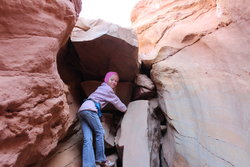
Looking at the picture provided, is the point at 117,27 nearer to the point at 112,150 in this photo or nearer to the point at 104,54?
the point at 104,54

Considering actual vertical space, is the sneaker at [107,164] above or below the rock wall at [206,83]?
below

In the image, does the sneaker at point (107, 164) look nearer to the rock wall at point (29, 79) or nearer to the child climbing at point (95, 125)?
the child climbing at point (95, 125)

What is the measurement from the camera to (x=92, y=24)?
441 centimetres

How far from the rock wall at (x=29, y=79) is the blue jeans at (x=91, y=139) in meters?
0.75

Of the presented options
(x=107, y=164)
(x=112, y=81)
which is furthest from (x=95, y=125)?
(x=112, y=81)

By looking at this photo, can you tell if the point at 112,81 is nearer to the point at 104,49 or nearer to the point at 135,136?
the point at 104,49

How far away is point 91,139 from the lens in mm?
3441

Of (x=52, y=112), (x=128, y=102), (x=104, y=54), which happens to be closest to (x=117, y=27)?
(x=104, y=54)

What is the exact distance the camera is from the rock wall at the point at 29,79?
1915 mm

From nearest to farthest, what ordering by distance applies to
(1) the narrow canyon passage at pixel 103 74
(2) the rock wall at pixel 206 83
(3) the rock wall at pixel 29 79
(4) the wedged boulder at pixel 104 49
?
1. (3) the rock wall at pixel 29 79
2. (2) the rock wall at pixel 206 83
3. (1) the narrow canyon passage at pixel 103 74
4. (4) the wedged boulder at pixel 104 49

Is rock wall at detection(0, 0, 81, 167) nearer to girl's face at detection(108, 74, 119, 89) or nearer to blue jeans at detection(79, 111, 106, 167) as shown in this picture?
blue jeans at detection(79, 111, 106, 167)

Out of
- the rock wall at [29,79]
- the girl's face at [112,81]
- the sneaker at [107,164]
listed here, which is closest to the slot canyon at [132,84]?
the rock wall at [29,79]

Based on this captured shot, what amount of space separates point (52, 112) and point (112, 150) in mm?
1685

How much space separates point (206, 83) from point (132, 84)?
1.55 metres
